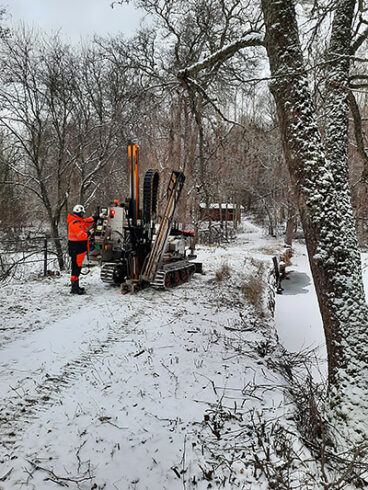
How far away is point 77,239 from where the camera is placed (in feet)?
23.3

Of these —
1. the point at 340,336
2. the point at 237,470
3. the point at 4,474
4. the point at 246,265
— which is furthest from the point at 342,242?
the point at 246,265

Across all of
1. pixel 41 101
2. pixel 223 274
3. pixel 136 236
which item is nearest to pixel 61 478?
pixel 136 236

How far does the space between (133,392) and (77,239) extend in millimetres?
4640

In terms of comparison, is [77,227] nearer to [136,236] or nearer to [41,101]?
[136,236]

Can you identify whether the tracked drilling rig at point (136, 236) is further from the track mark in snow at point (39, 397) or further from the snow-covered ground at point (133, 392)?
the track mark in snow at point (39, 397)

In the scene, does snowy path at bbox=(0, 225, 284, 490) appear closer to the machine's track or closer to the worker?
the worker

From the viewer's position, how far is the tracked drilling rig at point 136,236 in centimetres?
750

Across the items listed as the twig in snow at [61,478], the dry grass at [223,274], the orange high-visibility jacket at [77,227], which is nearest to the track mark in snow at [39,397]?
the twig in snow at [61,478]

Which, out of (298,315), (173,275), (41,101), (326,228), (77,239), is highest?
(41,101)

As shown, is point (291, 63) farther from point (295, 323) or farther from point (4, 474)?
point (295, 323)

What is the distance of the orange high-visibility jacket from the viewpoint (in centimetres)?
695

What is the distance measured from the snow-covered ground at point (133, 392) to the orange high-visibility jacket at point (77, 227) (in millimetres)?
1446

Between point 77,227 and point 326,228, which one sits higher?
point 326,228

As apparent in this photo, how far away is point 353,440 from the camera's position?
2650 mm
